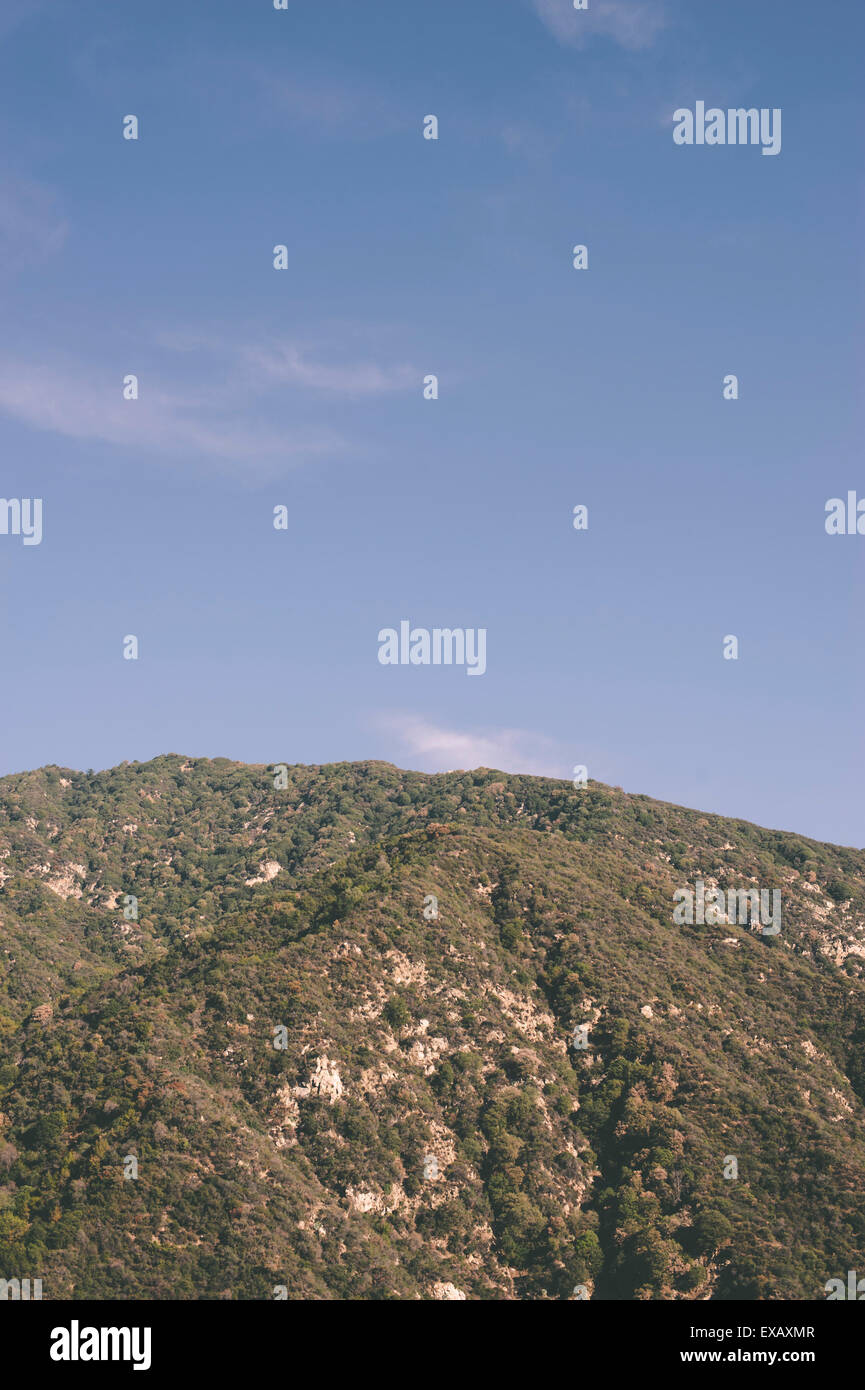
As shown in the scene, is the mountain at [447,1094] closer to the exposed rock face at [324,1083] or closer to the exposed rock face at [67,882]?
the exposed rock face at [324,1083]

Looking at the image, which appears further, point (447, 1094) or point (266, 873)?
point (266, 873)

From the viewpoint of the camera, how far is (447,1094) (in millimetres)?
94375

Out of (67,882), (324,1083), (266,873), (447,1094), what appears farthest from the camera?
(266,873)

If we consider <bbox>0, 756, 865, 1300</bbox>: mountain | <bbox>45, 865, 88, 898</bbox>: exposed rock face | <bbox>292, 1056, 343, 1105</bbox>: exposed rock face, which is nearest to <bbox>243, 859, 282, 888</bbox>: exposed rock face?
<bbox>45, 865, 88, 898</bbox>: exposed rock face

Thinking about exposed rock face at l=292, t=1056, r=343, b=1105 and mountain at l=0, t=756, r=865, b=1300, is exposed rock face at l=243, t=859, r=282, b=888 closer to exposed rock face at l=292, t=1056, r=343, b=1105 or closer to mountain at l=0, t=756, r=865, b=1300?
mountain at l=0, t=756, r=865, b=1300

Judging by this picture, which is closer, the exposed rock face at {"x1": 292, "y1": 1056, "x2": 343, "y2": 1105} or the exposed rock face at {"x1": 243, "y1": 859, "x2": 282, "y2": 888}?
the exposed rock face at {"x1": 292, "y1": 1056, "x2": 343, "y2": 1105}

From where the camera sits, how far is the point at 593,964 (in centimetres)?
10694

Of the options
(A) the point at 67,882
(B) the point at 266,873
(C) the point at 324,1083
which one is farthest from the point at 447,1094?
(A) the point at 67,882

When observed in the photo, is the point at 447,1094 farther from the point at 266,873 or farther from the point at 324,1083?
the point at 266,873

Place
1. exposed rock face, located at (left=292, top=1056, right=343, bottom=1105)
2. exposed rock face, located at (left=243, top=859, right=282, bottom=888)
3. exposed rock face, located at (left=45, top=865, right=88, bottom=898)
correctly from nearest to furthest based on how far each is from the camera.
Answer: exposed rock face, located at (left=292, top=1056, right=343, bottom=1105) → exposed rock face, located at (left=45, top=865, right=88, bottom=898) → exposed rock face, located at (left=243, top=859, right=282, bottom=888)

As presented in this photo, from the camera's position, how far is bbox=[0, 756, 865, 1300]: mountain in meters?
78.4

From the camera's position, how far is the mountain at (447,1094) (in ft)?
257
